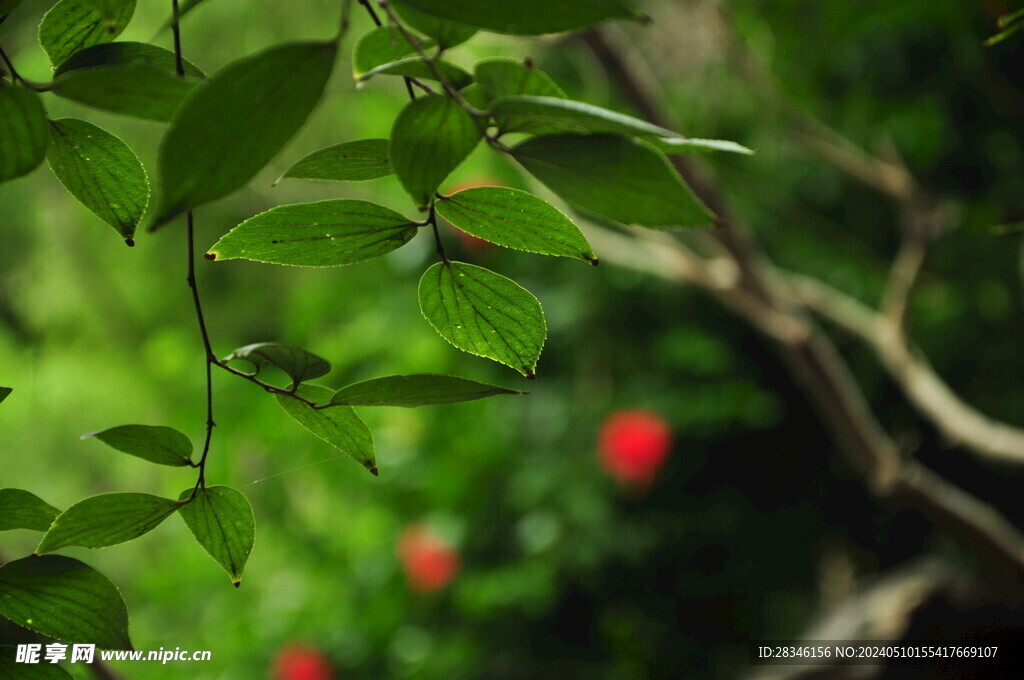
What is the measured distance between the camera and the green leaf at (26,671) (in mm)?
125

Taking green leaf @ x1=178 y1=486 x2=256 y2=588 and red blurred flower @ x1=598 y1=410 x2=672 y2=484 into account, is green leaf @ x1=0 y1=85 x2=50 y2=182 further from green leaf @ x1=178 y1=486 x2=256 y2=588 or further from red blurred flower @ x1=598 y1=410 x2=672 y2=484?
red blurred flower @ x1=598 y1=410 x2=672 y2=484

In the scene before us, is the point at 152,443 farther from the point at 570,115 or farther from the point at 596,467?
the point at 596,467

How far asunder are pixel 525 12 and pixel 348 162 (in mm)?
38

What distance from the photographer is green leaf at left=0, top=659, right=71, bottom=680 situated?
0.13m

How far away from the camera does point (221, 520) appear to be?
0.44 ft

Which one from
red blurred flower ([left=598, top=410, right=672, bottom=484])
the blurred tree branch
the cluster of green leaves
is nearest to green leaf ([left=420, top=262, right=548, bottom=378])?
the cluster of green leaves

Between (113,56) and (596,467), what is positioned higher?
(113,56)

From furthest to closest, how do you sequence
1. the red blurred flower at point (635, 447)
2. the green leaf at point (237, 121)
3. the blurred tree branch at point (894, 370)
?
the red blurred flower at point (635, 447)
the blurred tree branch at point (894, 370)
the green leaf at point (237, 121)

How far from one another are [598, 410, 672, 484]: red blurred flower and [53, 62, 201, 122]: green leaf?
0.66m

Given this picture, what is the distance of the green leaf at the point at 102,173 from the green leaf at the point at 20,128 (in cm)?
3

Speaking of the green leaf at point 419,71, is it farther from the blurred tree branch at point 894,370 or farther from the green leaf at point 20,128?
the blurred tree branch at point 894,370

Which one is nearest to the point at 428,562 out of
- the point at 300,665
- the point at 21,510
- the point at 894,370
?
the point at 300,665

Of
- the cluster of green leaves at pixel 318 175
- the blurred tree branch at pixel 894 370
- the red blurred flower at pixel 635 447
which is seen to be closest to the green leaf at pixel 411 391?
the cluster of green leaves at pixel 318 175

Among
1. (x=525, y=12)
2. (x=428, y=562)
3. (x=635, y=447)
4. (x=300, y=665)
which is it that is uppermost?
(x=525, y=12)
